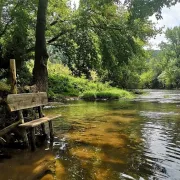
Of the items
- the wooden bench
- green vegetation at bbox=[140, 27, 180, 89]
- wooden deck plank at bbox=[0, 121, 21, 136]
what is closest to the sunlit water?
the wooden bench

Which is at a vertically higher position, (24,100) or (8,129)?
(24,100)

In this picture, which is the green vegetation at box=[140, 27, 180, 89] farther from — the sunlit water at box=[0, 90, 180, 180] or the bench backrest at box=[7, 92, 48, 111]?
the bench backrest at box=[7, 92, 48, 111]

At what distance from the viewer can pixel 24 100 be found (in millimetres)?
8242

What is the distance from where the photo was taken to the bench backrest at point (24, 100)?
758 centimetres

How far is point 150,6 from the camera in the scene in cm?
963

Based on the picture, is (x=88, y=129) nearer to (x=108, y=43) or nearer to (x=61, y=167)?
(x=61, y=167)

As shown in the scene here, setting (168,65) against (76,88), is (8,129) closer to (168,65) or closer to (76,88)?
(76,88)

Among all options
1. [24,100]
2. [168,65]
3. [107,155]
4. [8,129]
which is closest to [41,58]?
[24,100]

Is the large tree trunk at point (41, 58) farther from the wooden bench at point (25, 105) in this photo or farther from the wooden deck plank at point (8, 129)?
the wooden deck plank at point (8, 129)

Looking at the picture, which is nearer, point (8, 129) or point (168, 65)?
point (8, 129)

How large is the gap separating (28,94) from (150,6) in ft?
15.8

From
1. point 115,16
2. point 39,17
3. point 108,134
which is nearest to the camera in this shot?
point 108,134

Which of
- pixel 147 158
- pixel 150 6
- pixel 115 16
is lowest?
pixel 147 158

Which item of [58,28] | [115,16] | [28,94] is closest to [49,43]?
[58,28]
